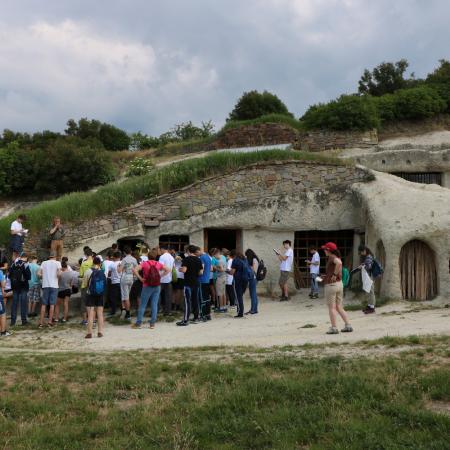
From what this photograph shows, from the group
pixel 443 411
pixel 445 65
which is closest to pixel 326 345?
pixel 443 411

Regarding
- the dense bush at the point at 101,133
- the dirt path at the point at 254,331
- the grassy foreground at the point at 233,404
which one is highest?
the dense bush at the point at 101,133

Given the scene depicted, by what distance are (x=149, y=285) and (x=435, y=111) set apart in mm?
18321

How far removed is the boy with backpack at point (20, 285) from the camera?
38.1ft

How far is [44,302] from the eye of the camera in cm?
1146

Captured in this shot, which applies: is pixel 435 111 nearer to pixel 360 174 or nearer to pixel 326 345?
pixel 360 174

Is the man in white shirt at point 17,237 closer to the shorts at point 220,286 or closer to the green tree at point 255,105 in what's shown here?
the shorts at point 220,286

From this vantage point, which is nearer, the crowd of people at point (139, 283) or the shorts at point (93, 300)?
the shorts at point (93, 300)

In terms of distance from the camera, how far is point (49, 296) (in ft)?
37.8

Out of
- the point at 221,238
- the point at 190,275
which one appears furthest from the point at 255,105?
the point at 190,275

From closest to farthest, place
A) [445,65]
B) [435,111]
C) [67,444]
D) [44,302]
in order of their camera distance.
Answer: [67,444]
[44,302]
[435,111]
[445,65]

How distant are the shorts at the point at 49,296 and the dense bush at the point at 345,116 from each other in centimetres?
1352

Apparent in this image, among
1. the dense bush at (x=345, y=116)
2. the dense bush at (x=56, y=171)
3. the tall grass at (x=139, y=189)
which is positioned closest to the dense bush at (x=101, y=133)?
the dense bush at (x=56, y=171)

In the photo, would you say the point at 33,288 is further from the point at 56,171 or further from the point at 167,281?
the point at 56,171

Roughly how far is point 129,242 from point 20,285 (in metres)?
3.41
